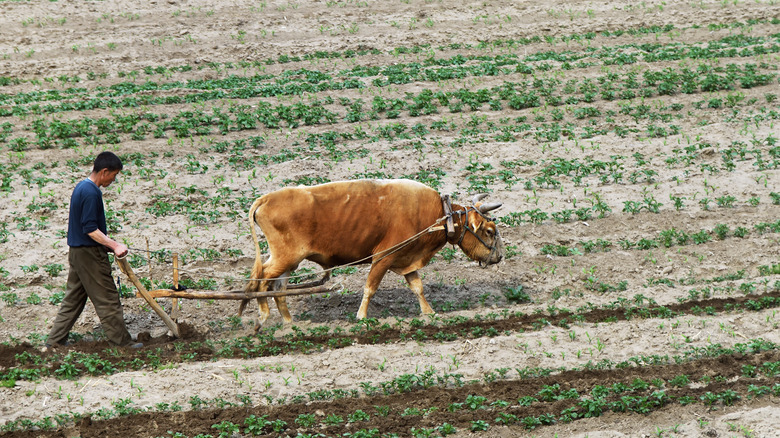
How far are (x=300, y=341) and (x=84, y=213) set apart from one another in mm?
2994

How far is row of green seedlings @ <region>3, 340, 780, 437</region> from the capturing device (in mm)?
9023

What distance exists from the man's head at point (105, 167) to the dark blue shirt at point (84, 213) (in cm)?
10

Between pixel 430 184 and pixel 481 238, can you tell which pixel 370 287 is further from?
pixel 430 184

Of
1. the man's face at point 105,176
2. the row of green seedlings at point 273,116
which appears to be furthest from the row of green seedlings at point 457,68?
the man's face at point 105,176

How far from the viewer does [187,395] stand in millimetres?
9586

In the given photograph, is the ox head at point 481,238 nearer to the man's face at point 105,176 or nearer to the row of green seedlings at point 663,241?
the row of green seedlings at point 663,241

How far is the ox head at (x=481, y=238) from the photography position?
40.5 ft

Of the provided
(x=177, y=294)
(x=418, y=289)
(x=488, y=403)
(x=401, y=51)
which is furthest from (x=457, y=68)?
(x=488, y=403)

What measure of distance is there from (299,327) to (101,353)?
2512 mm

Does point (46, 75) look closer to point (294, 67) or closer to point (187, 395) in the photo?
point (294, 67)

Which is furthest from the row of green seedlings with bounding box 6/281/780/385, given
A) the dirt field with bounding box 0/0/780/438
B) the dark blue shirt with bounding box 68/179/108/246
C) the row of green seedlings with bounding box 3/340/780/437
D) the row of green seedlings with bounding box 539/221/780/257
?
the row of green seedlings with bounding box 539/221/780/257

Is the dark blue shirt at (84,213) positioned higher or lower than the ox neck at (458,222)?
higher

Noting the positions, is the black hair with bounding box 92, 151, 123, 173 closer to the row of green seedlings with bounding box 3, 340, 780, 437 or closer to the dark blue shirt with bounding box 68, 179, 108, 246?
the dark blue shirt with bounding box 68, 179, 108, 246

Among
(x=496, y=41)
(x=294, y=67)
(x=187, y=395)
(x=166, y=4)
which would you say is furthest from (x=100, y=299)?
(x=166, y=4)
